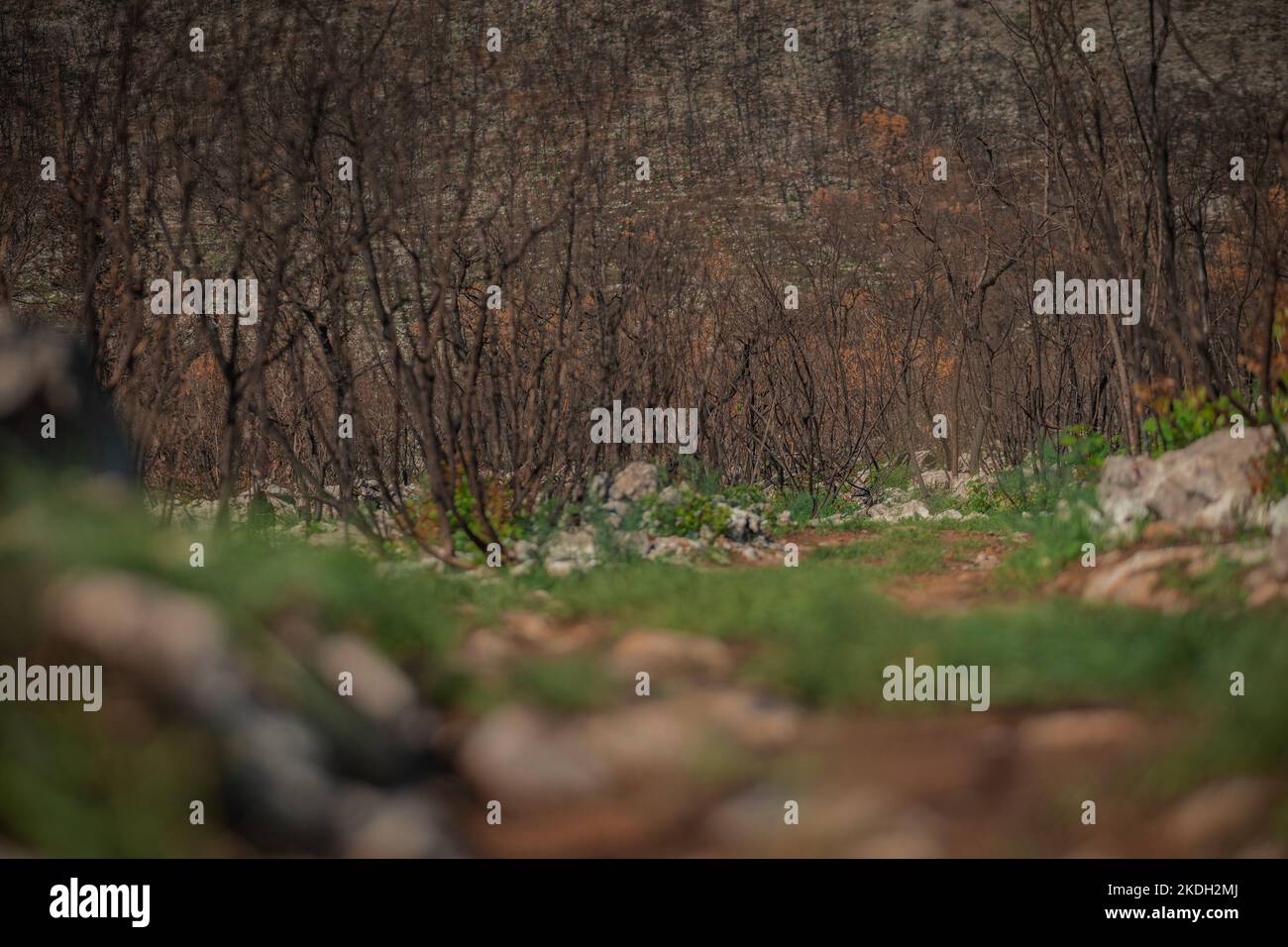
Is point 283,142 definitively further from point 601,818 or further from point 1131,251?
point 1131,251

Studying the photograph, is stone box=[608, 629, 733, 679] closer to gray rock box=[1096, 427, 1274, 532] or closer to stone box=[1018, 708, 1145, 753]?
stone box=[1018, 708, 1145, 753]

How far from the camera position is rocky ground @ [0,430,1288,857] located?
250 cm

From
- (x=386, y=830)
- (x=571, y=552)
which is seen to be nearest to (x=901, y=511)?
(x=571, y=552)

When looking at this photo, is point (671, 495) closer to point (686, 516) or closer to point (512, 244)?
point (686, 516)

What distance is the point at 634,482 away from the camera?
28.6ft

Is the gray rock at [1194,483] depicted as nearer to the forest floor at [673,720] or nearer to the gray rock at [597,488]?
the forest floor at [673,720]

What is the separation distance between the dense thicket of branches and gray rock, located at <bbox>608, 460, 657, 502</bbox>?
0.72 ft

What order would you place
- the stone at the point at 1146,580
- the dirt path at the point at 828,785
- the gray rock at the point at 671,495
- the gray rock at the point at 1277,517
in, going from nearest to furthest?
1. the dirt path at the point at 828,785
2. the stone at the point at 1146,580
3. the gray rock at the point at 1277,517
4. the gray rock at the point at 671,495

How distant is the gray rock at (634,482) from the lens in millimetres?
8414

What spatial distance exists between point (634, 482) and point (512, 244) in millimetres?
2196

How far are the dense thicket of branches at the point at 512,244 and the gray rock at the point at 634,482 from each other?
0.22 metres

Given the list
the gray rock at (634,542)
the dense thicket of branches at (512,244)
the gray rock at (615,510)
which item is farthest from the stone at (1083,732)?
the gray rock at (615,510)

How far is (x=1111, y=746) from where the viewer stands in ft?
9.62
